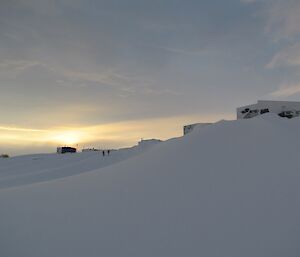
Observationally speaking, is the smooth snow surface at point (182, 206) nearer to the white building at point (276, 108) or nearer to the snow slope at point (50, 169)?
the snow slope at point (50, 169)

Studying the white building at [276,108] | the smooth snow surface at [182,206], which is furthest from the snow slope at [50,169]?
the white building at [276,108]

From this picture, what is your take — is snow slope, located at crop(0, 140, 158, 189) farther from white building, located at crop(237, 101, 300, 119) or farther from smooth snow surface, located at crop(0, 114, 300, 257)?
white building, located at crop(237, 101, 300, 119)

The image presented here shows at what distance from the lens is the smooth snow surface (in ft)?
19.4

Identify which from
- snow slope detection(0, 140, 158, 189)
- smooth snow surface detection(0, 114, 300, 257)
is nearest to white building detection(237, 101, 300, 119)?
snow slope detection(0, 140, 158, 189)

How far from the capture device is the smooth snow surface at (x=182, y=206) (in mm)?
5906

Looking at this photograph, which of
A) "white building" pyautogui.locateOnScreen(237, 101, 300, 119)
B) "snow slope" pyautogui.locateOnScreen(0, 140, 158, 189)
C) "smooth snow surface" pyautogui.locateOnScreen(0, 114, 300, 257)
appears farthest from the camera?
"white building" pyautogui.locateOnScreen(237, 101, 300, 119)

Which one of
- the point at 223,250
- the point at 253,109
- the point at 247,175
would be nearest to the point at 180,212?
the point at 223,250

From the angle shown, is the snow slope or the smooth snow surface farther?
the snow slope

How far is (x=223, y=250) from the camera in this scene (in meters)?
5.64

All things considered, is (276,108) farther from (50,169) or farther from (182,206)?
(182,206)

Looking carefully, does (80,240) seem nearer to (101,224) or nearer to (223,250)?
(101,224)

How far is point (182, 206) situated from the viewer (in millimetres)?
6910

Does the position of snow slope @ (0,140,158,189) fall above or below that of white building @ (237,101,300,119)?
below

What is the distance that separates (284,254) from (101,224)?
3.22 m
